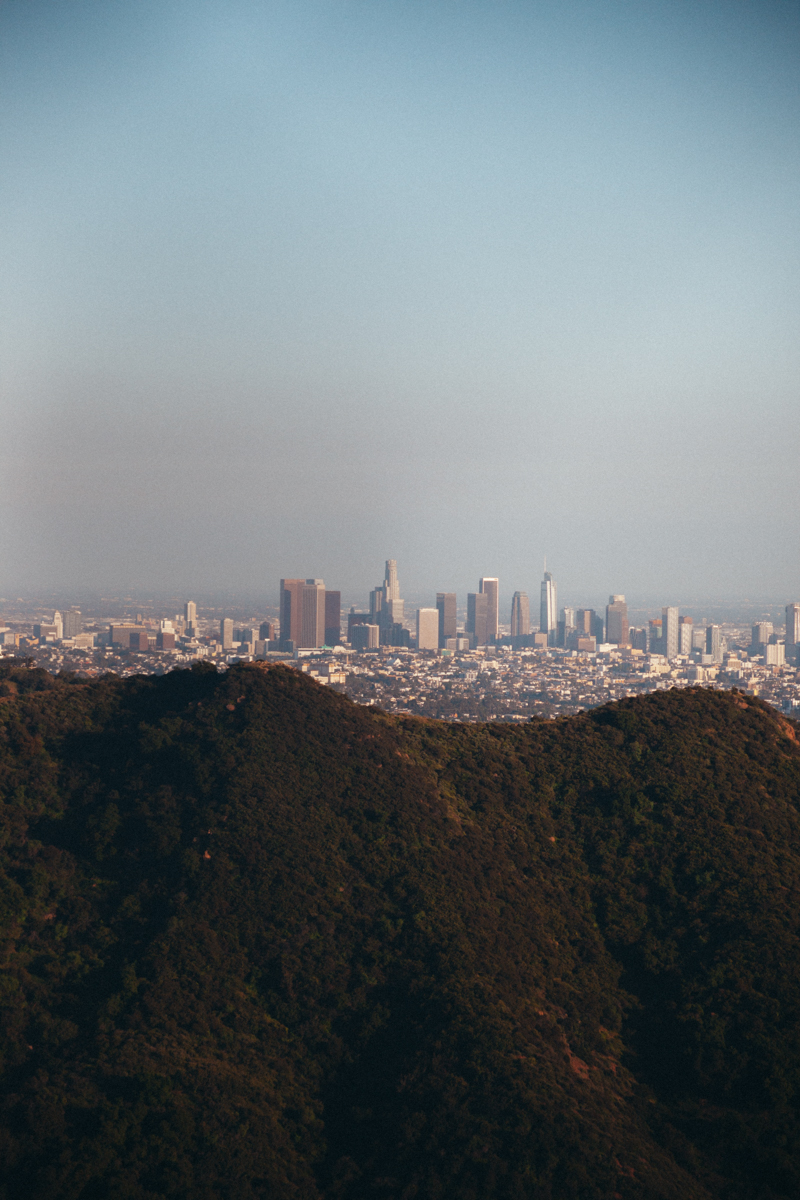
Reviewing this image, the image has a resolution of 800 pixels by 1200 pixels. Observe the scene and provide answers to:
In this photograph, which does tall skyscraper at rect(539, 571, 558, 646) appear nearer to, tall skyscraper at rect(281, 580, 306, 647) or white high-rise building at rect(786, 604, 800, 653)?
white high-rise building at rect(786, 604, 800, 653)

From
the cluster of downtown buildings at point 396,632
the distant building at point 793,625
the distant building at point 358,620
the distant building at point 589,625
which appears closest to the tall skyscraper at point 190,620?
the cluster of downtown buildings at point 396,632

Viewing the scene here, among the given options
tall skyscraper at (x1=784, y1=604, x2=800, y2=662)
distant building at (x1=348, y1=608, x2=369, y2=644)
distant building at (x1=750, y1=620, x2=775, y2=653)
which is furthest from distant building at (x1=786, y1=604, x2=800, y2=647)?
distant building at (x1=348, y1=608, x2=369, y2=644)

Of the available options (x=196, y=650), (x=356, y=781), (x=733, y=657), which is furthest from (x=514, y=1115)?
(x=733, y=657)

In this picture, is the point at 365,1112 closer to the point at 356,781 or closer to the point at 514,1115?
the point at 514,1115

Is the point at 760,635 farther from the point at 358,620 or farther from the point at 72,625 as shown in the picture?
the point at 72,625

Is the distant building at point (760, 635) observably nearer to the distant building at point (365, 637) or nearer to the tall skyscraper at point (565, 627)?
the tall skyscraper at point (565, 627)

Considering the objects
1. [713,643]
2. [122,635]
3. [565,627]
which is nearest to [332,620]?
[122,635]

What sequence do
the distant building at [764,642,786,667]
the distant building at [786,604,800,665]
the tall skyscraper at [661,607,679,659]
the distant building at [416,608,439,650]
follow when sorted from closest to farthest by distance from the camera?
1. the distant building at [764,642,786,667]
2. the distant building at [786,604,800,665]
3. the tall skyscraper at [661,607,679,659]
4. the distant building at [416,608,439,650]
